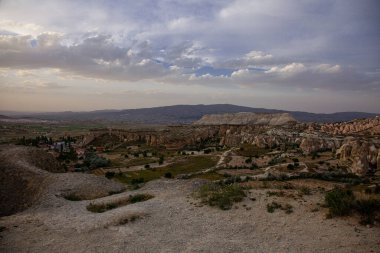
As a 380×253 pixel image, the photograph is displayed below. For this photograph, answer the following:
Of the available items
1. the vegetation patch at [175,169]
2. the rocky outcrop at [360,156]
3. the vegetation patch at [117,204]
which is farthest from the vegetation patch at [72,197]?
the rocky outcrop at [360,156]

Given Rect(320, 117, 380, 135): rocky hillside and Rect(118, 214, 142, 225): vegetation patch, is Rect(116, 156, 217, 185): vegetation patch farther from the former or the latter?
Rect(320, 117, 380, 135): rocky hillside

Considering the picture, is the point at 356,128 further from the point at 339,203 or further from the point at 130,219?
the point at 130,219

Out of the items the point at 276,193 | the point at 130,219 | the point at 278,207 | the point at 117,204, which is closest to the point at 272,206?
the point at 278,207

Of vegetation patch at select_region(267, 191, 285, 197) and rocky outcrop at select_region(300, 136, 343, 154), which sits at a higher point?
vegetation patch at select_region(267, 191, 285, 197)

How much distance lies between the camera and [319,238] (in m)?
14.5

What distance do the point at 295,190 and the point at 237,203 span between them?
455 cm

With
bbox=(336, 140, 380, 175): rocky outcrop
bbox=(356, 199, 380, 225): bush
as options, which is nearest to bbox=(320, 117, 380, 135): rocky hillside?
bbox=(336, 140, 380, 175): rocky outcrop

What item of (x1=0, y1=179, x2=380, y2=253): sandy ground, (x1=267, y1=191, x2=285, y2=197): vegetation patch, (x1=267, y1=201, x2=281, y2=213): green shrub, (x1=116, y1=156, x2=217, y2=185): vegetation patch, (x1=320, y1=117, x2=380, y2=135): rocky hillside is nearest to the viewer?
(x1=0, y1=179, x2=380, y2=253): sandy ground

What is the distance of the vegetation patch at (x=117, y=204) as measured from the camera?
20.0 metres

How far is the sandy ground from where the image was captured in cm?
1409

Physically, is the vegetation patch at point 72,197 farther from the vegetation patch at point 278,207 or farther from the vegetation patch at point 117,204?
the vegetation patch at point 278,207

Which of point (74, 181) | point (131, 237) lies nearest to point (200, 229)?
point (131, 237)

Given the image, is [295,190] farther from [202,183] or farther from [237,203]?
[202,183]

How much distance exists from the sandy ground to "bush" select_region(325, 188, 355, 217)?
55 cm
